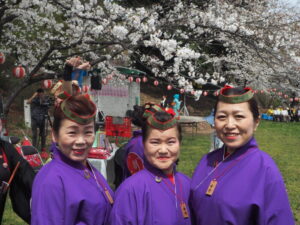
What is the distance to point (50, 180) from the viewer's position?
196 centimetres

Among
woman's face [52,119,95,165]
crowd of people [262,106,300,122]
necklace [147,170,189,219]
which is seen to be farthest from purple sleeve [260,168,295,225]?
crowd of people [262,106,300,122]

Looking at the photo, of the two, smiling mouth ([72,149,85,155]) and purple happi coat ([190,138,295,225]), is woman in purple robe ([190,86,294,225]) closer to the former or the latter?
purple happi coat ([190,138,295,225])

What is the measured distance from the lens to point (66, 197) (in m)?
1.95

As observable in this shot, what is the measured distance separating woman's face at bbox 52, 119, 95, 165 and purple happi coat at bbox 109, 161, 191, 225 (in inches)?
13.5

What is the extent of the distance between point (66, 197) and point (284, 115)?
26447 mm

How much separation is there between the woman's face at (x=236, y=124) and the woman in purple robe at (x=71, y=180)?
80 cm

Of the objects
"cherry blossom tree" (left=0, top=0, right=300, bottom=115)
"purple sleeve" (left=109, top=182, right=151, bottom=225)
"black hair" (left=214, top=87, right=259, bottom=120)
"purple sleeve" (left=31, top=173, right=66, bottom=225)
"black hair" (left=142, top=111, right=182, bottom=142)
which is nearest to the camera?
"purple sleeve" (left=31, top=173, right=66, bottom=225)

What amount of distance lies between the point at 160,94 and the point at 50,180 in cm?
2583

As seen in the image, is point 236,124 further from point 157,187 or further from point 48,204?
point 48,204

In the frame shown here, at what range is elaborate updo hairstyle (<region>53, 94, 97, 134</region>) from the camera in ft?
6.84

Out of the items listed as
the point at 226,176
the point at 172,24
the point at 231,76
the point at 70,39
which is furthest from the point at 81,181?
the point at 231,76

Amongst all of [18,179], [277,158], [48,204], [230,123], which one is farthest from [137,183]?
[277,158]

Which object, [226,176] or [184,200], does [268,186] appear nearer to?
[226,176]

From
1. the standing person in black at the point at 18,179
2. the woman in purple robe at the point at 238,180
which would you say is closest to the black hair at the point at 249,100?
the woman in purple robe at the point at 238,180
